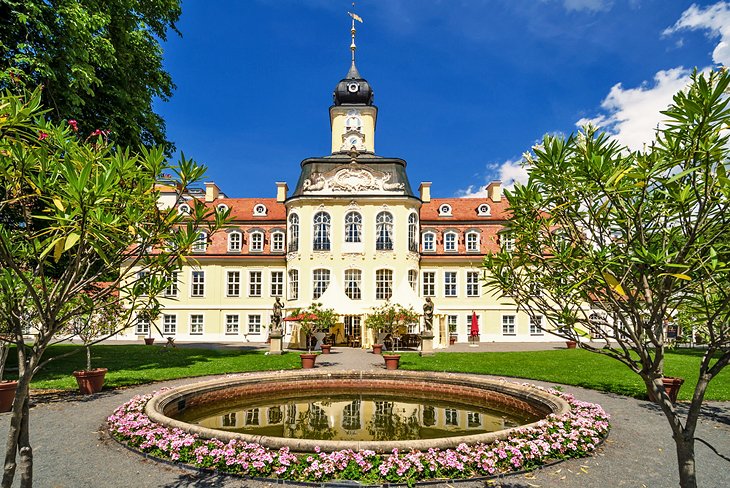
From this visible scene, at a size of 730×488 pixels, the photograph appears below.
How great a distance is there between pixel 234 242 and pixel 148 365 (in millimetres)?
14287

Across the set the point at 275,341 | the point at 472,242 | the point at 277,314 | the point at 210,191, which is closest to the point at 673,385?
the point at 277,314

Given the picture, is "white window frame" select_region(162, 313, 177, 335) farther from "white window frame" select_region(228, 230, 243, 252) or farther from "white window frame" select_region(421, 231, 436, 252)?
"white window frame" select_region(421, 231, 436, 252)

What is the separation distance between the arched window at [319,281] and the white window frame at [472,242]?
380 inches

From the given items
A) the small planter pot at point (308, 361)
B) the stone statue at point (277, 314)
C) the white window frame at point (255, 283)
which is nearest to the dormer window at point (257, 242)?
the white window frame at point (255, 283)

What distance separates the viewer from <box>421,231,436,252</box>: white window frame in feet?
95.3

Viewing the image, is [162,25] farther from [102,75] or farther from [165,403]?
[165,403]

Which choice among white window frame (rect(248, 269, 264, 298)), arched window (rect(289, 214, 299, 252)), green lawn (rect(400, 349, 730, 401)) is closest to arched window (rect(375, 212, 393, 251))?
arched window (rect(289, 214, 299, 252))

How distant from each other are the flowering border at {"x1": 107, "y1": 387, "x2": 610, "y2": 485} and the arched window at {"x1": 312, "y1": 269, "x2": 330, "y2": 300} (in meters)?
19.0

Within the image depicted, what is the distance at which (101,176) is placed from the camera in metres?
3.14

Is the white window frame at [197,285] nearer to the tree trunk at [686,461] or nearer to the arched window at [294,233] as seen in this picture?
the arched window at [294,233]

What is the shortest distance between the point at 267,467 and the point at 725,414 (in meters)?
9.67

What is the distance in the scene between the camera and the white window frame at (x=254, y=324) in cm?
2850

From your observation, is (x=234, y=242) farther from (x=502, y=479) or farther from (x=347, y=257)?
(x=502, y=479)

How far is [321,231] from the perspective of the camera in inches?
1051
